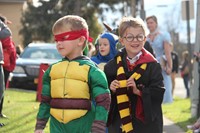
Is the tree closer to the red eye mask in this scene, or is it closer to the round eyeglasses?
the round eyeglasses

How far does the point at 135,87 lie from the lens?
493 centimetres

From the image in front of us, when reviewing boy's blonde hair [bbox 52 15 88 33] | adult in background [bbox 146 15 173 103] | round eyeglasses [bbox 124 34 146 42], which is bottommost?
adult in background [bbox 146 15 173 103]

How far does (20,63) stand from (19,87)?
1.33 metres

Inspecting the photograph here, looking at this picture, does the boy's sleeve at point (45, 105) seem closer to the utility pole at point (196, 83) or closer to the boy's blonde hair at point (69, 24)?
the boy's blonde hair at point (69, 24)

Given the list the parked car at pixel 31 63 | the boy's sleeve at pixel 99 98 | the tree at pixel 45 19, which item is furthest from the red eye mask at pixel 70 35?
the tree at pixel 45 19

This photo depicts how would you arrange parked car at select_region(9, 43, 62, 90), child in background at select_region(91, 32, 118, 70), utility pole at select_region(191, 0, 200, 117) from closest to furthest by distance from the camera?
child in background at select_region(91, 32, 118, 70) < utility pole at select_region(191, 0, 200, 117) < parked car at select_region(9, 43, 62, 90)

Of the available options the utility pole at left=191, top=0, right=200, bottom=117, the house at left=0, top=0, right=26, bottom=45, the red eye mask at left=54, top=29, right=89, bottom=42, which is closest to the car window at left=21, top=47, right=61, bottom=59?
the utility pole at left=191, top=0, right=200, bottom=117

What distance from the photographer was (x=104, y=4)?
122 feet

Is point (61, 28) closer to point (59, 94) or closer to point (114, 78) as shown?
point (59, 94)

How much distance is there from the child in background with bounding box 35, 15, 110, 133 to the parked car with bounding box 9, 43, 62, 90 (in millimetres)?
12744

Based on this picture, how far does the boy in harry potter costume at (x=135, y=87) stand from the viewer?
496cm

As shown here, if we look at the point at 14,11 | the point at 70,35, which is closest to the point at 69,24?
the point at 70,35

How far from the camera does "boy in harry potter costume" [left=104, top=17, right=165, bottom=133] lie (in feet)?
16.3

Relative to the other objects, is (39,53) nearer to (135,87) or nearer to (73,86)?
(135,87)
